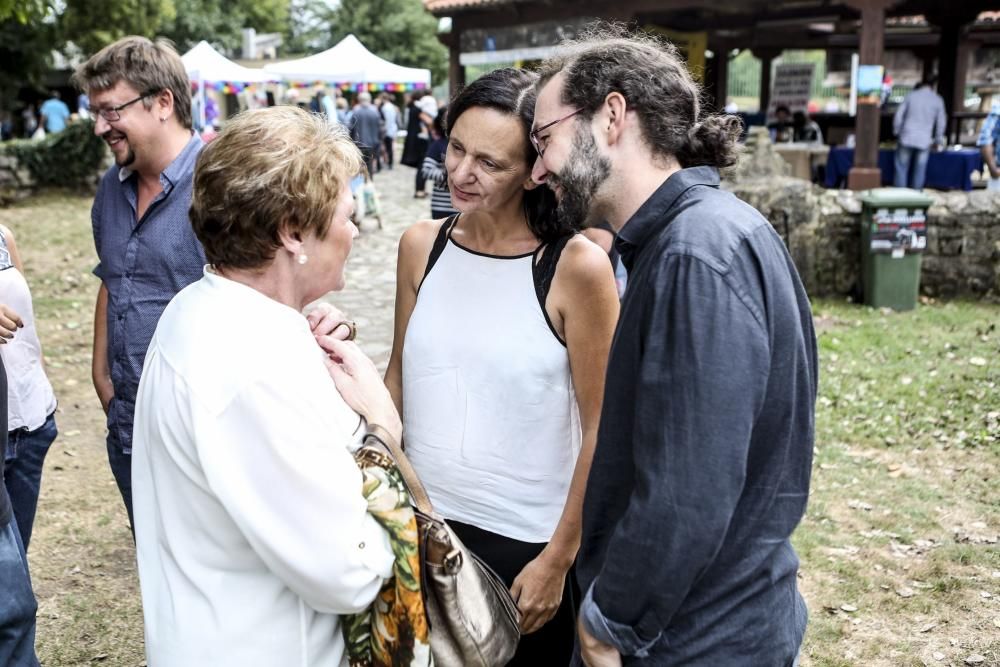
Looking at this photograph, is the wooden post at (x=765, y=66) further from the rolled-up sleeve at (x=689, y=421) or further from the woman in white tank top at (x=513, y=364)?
the rolled-up sleeve at (x=689, y=421)

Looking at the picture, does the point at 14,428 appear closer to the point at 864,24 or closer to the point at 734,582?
the point at 734,582

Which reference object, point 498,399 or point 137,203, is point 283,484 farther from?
point 137,203

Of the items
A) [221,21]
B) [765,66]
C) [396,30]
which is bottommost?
[765,66]

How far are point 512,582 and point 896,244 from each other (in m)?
7.73

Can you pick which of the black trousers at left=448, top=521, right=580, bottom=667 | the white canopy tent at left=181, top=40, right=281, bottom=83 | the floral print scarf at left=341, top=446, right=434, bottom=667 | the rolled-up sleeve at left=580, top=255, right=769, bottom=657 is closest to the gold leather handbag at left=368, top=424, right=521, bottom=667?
the floral print scarf at left=341, top=446, right=434, bottom=667

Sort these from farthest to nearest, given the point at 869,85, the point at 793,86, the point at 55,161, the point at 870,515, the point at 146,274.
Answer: the point at 793,86 → the point at 55,161 → the point at 869,85 → the point at 870,515 → the point at 146,274

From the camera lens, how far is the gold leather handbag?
155cm

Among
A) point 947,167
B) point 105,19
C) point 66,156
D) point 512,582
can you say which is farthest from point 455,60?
point 512,582

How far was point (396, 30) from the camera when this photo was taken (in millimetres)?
45469

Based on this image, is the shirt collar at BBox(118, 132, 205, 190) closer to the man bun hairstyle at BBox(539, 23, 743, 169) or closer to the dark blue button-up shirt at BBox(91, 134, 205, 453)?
the dark blue button-up shirt at BBox(91, 134, 205, 453)

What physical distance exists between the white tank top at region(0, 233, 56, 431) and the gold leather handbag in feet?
5.76

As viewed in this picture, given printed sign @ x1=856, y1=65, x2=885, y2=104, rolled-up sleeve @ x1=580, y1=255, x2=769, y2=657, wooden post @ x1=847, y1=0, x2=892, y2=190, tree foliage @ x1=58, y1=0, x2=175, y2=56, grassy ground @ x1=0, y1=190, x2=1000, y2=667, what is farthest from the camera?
tree foliage @ x1=58, y1=0, x2=175, y2=56

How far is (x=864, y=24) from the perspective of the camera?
12.5m

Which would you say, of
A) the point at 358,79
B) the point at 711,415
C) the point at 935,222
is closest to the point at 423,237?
the point at 711,415
